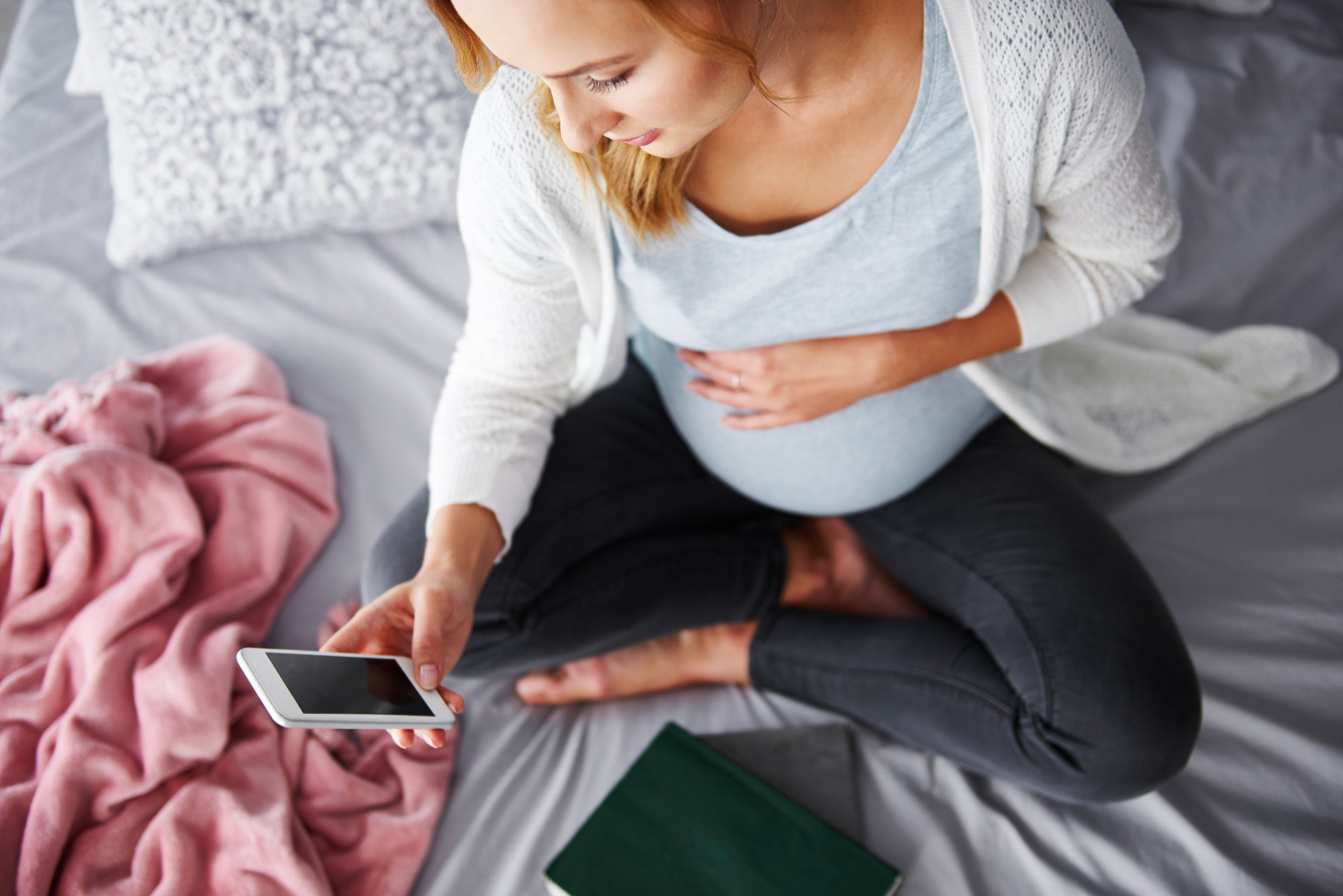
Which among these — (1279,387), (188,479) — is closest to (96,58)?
(188,479)

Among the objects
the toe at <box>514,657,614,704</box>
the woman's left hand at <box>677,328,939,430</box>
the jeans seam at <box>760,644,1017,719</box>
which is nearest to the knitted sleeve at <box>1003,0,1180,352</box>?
the woman's left hand at <box>677,328,939,430</box>

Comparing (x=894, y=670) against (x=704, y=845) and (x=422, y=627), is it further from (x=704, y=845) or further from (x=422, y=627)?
(x=422, y=627)

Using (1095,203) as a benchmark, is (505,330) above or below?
below

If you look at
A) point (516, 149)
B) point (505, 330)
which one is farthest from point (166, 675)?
point (516, 149)

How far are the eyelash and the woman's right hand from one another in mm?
385

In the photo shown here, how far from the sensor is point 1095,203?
0.77m

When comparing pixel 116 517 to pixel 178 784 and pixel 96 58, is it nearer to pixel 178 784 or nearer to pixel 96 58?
pixel 178 784

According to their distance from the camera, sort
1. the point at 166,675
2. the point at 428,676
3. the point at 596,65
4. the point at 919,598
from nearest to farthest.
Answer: the point at 596,65, the point at 428,676, the point at 166,675, the point at 919,598

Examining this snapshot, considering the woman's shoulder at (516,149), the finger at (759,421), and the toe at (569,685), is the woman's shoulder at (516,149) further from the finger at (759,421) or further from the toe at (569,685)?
the toe at (569,685)

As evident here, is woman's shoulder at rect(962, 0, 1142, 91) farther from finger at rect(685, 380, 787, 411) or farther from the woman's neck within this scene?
finger at rect(685, 380, 787, 411)

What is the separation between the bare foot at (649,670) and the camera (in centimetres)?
97

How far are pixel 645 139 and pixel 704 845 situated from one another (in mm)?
588

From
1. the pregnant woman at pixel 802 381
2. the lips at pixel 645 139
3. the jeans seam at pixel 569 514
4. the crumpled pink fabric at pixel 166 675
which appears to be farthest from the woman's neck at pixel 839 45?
the crumpled pink fabric at pixel 166 675

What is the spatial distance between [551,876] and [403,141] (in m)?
0.92
